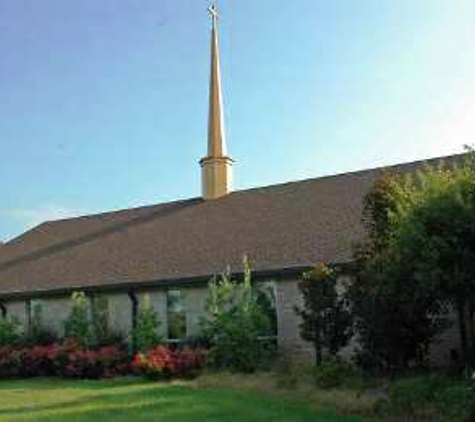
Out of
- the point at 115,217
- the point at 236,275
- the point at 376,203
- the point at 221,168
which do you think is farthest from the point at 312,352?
the point at 115,217

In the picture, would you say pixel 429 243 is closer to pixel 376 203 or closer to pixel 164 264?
pixel 376 203

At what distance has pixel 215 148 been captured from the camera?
107 ft

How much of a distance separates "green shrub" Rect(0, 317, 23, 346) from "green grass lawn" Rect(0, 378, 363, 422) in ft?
25.6

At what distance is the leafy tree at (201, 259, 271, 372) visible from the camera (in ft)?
67.8

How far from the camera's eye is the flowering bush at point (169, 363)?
65.4 ft

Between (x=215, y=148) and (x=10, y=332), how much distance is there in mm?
10817

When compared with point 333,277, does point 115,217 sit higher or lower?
higher

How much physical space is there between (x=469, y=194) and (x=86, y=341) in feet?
44.6

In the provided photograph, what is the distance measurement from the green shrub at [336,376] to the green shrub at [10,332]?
1314cm

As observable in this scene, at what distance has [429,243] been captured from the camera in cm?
1502

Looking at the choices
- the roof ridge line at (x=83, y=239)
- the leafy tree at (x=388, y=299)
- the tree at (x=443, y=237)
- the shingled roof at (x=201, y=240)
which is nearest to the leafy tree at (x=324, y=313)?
the leafy tree at (x=388, y=299)

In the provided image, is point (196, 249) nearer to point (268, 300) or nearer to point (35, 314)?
point (268, 300)

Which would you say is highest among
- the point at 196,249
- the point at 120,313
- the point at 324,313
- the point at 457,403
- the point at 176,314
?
the point at 196,249

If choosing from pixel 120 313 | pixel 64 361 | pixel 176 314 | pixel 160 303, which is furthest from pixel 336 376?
pixel 120 313
